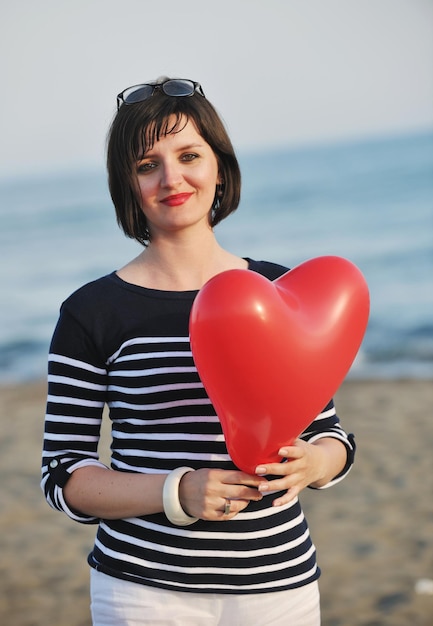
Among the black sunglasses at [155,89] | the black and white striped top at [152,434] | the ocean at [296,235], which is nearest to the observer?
the black and white striped top at [152,434]

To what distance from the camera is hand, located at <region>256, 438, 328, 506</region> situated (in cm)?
169

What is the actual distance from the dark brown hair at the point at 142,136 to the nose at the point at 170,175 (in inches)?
2.2

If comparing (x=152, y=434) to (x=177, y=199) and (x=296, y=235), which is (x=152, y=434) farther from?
(x=296, y=235)

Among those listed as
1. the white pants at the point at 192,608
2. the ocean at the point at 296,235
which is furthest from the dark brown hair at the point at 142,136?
the ocean at the point at 296,235

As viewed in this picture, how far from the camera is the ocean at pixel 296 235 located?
11.0 metres

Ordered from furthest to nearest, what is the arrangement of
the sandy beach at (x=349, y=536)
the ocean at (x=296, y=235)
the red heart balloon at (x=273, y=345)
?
the ocean at (x=296, y=235)
the sandy beach at (x=349, y=536)
the red heart balloon at (x=273, y=345)

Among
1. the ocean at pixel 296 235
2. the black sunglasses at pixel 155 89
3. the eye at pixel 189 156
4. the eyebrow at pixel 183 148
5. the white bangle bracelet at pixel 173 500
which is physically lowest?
the ocean at pixel 296 235

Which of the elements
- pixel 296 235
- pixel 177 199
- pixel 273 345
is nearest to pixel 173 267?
pixel 177 199

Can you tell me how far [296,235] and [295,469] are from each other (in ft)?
65.9

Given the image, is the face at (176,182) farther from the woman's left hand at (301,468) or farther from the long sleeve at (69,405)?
the woman's left hand at (301,468)

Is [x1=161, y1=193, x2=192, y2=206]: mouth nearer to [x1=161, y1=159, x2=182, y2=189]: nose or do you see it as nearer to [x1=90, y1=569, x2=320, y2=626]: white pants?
[x1=161, y1=159, x2=182, y2=189]: nose

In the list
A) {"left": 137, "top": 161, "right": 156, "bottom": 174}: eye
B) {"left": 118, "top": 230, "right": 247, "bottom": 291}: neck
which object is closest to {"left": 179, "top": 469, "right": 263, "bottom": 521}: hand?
{"left": 118, "top": 230, "right": 247, "bottom": 291}: neck

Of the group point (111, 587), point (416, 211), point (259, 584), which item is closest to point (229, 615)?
point (259, 584)

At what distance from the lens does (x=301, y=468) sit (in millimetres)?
1745
